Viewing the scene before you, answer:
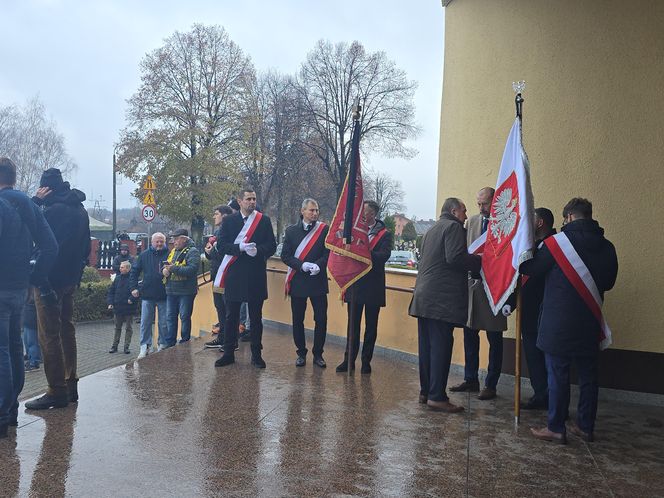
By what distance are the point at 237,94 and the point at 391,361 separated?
30897 mm

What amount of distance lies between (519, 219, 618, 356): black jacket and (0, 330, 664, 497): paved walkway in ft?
2.48

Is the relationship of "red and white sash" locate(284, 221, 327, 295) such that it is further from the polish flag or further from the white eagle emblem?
the white eagle emblem

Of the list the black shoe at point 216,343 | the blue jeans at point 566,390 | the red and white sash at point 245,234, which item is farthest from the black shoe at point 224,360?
the blue jeans at point 566,390

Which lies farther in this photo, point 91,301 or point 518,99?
point 91,301

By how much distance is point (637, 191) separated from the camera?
631 cm

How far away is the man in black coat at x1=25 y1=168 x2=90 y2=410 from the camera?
548 centimetres

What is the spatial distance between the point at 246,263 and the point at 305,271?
2.16 ft

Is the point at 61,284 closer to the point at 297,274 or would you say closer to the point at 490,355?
the point at 297,274

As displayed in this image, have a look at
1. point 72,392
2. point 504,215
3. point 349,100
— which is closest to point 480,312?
point 504,215

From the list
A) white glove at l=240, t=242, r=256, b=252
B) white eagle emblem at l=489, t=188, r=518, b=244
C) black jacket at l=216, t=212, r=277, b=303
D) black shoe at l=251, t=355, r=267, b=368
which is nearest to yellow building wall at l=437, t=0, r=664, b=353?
white eagle emblem at l=489, t=188, r=518, b=244

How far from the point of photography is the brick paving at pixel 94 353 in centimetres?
1023

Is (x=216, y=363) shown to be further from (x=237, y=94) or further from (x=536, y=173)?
(x=237, y=94)

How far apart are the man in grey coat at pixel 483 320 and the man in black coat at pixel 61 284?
11.4 ft

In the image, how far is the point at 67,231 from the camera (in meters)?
5.57
